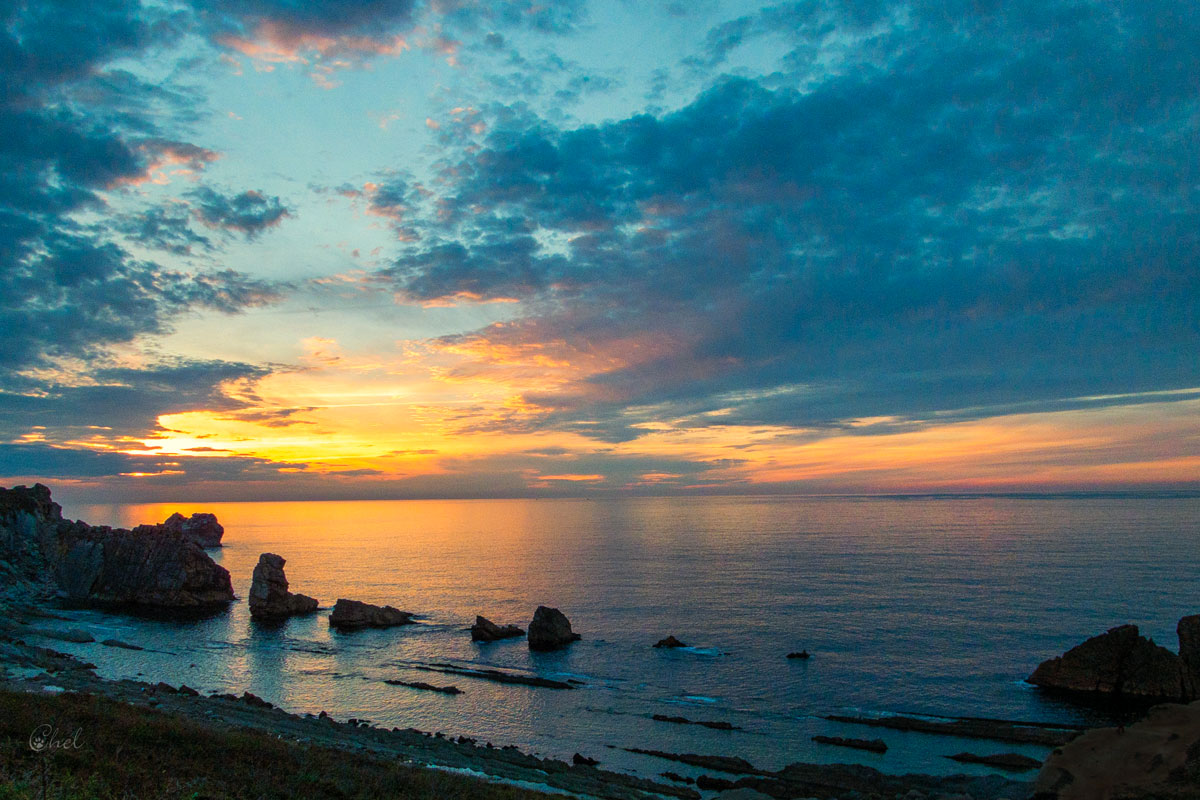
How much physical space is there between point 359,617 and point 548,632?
26605 millimetres

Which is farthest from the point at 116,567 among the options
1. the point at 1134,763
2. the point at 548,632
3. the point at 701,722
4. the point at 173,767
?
the point at 1134,763

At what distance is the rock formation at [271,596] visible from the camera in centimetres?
7988

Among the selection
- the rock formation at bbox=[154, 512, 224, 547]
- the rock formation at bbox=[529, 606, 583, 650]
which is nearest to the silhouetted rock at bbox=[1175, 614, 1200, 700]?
the rock formation at bbox=[529, 606, 583, 650]

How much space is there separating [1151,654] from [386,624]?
76050mm

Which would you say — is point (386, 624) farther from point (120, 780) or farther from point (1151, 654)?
point (1151, 654)

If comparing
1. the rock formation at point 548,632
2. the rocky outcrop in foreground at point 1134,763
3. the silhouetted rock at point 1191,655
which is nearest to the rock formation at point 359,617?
the rock formation at point 548,632

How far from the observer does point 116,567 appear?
284 ft

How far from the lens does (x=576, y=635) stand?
66.9 metres

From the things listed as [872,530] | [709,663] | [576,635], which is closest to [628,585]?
[576,635]

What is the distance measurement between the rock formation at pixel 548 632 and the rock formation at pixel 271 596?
124ft

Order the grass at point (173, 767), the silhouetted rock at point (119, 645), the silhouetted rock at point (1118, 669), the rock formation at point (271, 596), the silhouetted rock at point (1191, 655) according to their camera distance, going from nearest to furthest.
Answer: the grass at point (173, 767), the silhouetted rock at point (1191, 655), the silhouetted rock at point (1118, 669), the silhouetted rock at point (119, 645), the rock formation at point (271, 596)

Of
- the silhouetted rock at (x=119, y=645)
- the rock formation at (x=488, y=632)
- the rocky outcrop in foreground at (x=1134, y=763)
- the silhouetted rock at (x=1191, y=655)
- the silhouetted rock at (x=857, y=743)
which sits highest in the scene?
the rocky outcrop in foreground at (x=1134, y=763)

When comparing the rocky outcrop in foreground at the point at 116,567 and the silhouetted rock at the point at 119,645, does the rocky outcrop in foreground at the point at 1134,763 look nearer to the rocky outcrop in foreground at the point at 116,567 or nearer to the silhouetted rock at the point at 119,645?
the silhouetted rock at the point at 119,645

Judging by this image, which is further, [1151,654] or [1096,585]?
[1096,585]
